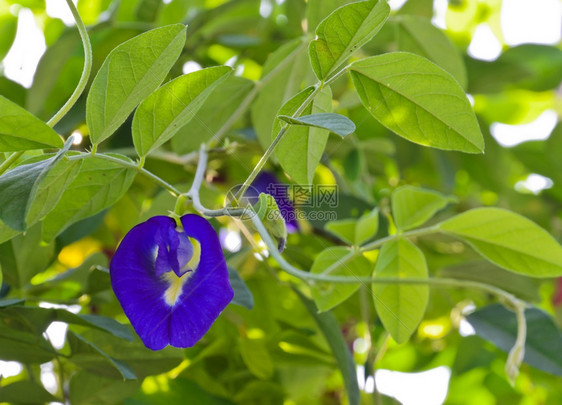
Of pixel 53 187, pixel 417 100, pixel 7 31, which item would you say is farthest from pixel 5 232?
pixel 7 31

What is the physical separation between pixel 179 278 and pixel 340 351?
22 centimetres

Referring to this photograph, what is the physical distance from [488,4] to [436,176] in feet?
1.16

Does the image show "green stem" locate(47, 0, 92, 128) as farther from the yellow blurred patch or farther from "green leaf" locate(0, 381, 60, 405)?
the yellow blurred patch

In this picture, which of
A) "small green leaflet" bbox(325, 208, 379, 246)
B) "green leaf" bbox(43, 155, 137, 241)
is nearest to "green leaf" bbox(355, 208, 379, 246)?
"small green leaflet" bbox(325, 208, 379, 246)

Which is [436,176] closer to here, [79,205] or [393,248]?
[393,248]

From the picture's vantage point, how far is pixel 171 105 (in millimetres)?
445

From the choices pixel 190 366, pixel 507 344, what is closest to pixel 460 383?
pixel 507 344

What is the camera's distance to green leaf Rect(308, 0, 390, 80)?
0.42m

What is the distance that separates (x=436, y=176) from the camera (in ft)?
3.51

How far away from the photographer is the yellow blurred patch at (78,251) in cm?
94

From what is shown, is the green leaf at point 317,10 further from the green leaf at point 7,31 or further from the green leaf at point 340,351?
the green leaf at point 7,31

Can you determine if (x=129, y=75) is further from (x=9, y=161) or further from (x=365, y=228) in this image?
(x=365, y=228)

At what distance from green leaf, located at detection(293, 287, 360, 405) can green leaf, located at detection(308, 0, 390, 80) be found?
257 millimetres

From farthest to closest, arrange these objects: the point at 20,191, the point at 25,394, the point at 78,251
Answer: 1. the point at 78,251
2. the point at 25,394
3. the point at 20,191
